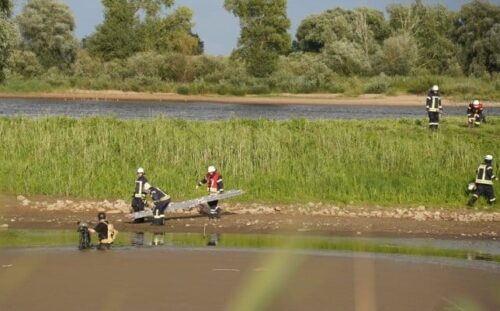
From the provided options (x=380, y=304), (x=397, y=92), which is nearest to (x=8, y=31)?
(x=380, y=304)

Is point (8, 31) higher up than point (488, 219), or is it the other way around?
point (8, 31)

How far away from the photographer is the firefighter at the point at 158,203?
85.2ft

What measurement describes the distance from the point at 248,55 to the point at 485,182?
7053cm

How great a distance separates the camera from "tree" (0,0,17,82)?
128 ft

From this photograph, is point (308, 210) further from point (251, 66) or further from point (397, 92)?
point (251, 66)

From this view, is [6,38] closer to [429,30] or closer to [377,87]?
[377,87]

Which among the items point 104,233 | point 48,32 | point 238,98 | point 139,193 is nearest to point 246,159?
point 139,193

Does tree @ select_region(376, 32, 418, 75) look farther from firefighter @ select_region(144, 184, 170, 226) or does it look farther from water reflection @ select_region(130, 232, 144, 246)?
water reflection @ select_region(130, 232, 144, 246)

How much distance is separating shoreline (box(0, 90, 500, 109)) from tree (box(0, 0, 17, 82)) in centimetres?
4518

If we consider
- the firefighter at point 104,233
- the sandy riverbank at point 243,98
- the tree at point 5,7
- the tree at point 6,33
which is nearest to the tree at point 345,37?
the sandy riverbank at point 243,98

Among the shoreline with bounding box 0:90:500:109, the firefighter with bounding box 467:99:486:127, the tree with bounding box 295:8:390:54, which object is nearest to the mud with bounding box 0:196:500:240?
the firefighter with bounding box 467:99:486:127

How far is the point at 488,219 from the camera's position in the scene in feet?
92.8

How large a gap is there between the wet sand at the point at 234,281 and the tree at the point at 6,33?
61.0ft

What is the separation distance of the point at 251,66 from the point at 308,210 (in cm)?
6933
